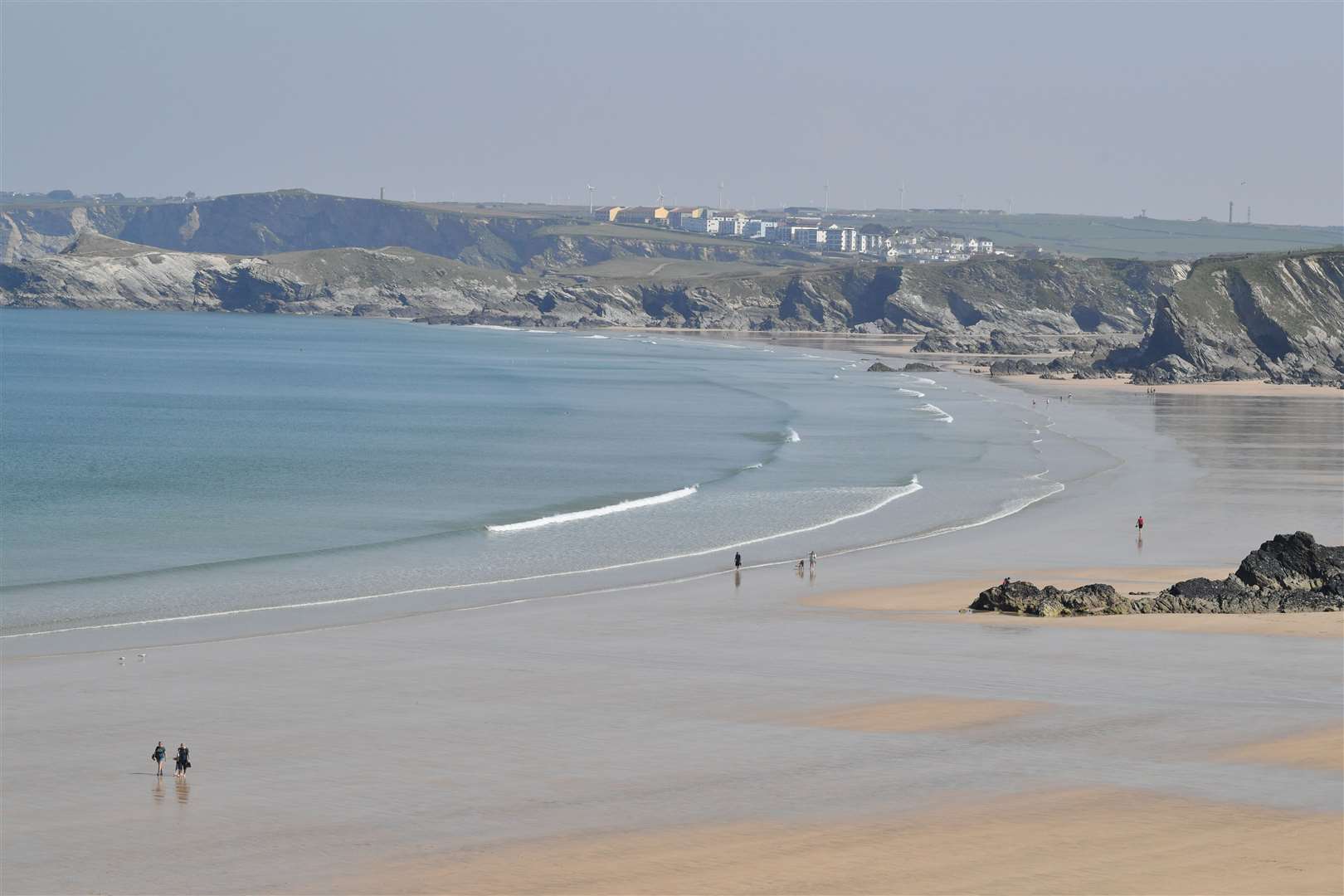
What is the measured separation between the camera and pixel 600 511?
53.4 m

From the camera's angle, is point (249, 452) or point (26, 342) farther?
point (26, 342)

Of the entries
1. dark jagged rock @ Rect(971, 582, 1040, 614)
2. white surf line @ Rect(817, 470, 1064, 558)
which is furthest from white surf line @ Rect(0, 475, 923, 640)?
dark jagged rock @ Rect(971, 582, 1040, 614)

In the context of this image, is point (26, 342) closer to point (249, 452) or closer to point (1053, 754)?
point (249, 452)

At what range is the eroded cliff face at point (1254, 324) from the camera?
411 ft

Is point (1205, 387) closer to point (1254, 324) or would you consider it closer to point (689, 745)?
Answer: point (1254, 324)

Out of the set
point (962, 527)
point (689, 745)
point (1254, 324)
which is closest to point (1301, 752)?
point (689, 745)

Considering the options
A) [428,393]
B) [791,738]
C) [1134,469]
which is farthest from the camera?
[428,393]

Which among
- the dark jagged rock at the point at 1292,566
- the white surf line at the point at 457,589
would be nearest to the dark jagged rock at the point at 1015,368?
the white surf line at the point at 457,589

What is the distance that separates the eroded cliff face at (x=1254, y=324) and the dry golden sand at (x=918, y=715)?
103208 mm

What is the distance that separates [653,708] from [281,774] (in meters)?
7.20

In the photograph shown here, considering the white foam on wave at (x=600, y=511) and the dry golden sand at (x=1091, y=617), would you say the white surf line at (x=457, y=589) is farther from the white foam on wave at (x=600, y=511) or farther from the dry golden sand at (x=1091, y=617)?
the white foam on wave at (x=600, y=511)

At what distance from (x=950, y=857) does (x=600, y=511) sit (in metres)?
34.7

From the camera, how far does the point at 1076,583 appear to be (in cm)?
3997

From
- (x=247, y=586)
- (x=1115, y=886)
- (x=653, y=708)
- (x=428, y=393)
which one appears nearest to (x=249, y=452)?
(x=247, y=586)
